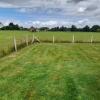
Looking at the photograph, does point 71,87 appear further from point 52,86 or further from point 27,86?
point 27,86

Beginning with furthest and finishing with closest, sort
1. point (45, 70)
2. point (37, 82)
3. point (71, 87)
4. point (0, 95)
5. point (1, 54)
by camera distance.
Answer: point (1, 54)
point (45, 70)
point (37, 82)
point (71, 87)
point (0, 95)

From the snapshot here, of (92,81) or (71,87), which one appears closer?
(71,87)

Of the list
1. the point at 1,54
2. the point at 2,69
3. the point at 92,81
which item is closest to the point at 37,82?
the point at 92,81

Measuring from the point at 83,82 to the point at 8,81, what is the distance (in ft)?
10.3

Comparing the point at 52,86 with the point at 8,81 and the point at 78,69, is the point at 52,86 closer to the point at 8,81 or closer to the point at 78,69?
the point at 8,81

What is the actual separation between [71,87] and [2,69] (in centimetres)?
514

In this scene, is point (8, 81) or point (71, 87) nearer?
point (71, 87)

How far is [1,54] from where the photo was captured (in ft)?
67.2

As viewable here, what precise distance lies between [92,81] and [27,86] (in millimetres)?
2841

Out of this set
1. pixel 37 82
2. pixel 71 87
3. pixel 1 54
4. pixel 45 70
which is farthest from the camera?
pixel 1 54

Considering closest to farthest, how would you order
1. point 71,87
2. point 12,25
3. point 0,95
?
point 0,95
point 71,87
point 12,25

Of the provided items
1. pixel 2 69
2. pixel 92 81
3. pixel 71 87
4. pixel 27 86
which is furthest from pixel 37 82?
pixel 2 69

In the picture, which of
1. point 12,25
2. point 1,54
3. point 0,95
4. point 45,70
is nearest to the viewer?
point 0,95

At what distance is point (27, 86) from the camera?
10305mm
